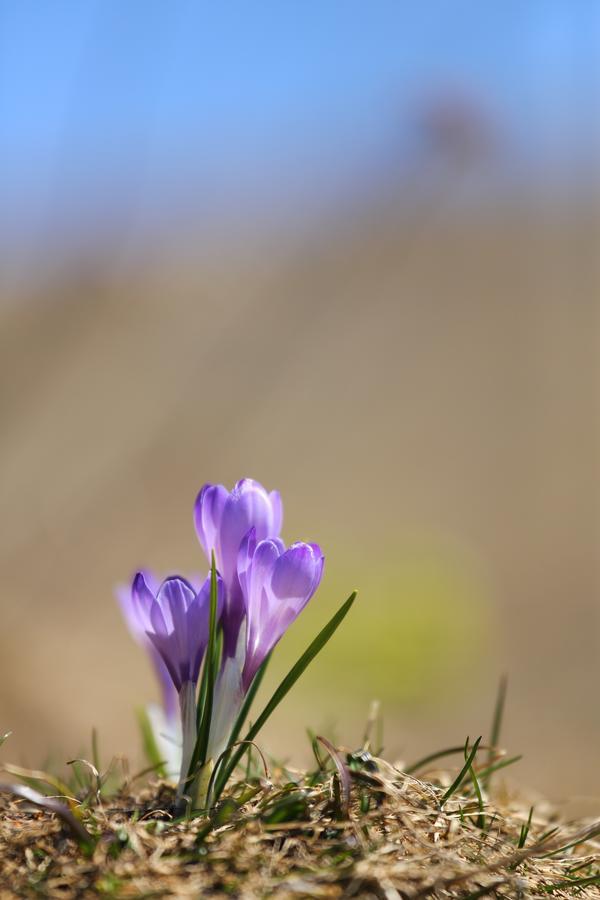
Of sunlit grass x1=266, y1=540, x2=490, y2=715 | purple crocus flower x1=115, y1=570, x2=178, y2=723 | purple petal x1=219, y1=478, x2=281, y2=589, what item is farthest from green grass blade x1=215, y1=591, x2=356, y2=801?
sunlit grass x1=266, y1=540, x2=490, y2=715

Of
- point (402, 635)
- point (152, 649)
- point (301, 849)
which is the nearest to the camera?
point (301, 849)

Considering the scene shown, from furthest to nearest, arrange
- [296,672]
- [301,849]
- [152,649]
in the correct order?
1. [152,649]
2. [296,672]
3. [301,849]

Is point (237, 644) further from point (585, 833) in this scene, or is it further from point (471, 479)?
point (471, 479)

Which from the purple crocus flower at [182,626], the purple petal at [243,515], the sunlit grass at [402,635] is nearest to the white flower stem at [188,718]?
the purple crocus flower at [182,626]

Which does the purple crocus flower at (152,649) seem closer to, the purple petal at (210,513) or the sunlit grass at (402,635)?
the purple petal at (210,513)

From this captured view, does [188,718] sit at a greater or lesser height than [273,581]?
lesser

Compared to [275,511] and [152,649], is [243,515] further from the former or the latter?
[152,649]

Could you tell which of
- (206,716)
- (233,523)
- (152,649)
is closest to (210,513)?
(233,523)
